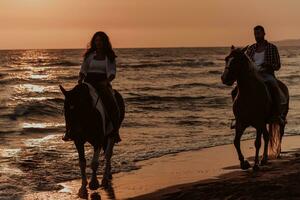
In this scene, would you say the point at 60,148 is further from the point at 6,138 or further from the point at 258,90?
the point at 258,90

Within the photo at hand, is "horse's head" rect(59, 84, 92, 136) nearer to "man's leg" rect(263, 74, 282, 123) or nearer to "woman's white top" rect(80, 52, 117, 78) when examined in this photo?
"woman's white top" rect(80, 52, 117, 78)

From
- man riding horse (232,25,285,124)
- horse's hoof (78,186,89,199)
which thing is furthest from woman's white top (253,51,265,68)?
horse's hoof (78,186,89,199)

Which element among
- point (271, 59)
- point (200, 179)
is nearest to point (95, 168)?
point (200, 179)

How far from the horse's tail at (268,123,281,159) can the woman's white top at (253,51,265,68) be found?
5.05ft

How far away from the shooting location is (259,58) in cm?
1167

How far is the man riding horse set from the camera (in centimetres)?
1128

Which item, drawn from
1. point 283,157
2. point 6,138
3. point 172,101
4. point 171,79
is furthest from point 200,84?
point 283,157

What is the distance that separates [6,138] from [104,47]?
881cm

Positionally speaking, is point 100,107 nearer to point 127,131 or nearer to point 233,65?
point 233,65


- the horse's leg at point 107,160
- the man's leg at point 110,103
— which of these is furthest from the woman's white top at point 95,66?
the horse's leg at point 107,160

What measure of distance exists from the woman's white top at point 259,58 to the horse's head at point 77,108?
405 centimetres

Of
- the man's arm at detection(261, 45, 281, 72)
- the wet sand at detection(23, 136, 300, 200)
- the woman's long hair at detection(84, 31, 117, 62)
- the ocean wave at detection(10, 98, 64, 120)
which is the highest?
the woman's long hair at detection(84, 31, 117, 62)

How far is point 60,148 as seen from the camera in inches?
608

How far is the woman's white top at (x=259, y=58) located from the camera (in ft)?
38.0
